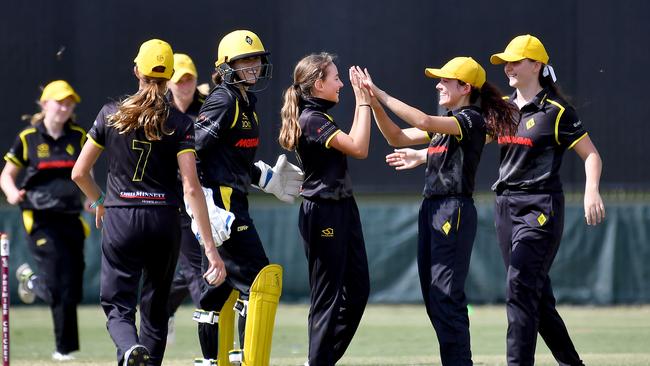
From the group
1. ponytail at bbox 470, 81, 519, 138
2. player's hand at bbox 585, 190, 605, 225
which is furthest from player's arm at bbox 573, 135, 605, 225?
ponytail at bbox 470, 81, 519, 138

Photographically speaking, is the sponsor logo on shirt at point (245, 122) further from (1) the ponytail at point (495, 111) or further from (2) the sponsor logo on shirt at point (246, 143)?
(1) the ponytail at point (495, 111)

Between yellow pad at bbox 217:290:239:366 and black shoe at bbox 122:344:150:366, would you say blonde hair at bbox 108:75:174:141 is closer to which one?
black shoe at bbox 122:344:150:366

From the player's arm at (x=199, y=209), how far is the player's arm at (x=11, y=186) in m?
3.67

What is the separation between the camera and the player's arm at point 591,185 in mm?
6891

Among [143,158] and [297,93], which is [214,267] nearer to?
[143,158]

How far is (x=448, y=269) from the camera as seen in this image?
22.7 feet

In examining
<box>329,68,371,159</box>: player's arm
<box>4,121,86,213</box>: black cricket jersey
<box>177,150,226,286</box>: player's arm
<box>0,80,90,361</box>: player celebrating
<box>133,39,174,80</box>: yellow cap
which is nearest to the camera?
<box>177,150,226,286</box>: player's arm

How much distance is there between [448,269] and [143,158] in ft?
6.19

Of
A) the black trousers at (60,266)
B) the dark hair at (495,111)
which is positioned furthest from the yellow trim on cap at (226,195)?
the black trousers at (60,266)

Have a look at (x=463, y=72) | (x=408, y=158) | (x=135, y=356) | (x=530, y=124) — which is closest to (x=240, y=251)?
(x=135, y=356)

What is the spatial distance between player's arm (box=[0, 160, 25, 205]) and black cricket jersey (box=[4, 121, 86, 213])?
0.05m

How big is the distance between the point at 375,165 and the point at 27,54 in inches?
157

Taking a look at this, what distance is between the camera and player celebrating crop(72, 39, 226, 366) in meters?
6.48

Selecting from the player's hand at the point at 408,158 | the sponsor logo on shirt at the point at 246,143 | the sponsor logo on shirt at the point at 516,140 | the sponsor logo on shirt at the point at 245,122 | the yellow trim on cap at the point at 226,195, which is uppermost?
the sponsor logo on shirt at the point at 245,122
